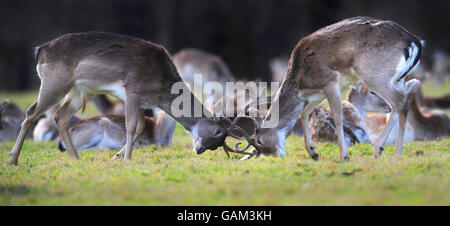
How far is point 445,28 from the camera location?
113ft

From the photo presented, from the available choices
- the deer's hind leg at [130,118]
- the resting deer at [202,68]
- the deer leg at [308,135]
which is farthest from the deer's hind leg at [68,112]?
the resting deer at [202,68]

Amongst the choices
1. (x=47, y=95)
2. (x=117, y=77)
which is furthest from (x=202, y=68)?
(x=47, y=95)

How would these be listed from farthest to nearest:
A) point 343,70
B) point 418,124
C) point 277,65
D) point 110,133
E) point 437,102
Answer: point 277,65 → point 437,102 → point 418,124 → point 110,133 → point 343,70

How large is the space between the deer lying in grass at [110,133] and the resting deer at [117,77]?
6.89ft

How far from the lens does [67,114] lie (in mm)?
9805

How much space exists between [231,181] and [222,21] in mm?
25982

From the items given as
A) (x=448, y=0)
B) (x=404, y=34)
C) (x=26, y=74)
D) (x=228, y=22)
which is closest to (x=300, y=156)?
(x=404, y=34)

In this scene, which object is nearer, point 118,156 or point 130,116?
point 130,116

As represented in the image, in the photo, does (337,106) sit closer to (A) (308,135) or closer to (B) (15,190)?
(A) (308,135)

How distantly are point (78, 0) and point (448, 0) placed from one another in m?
21.2

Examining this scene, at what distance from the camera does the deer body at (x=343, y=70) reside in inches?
325

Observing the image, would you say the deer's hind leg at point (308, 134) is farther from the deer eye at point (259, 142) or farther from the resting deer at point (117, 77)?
the resting deer at point (117, 77)

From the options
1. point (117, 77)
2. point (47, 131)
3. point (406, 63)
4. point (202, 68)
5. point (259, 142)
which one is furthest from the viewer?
point (202, 68)
